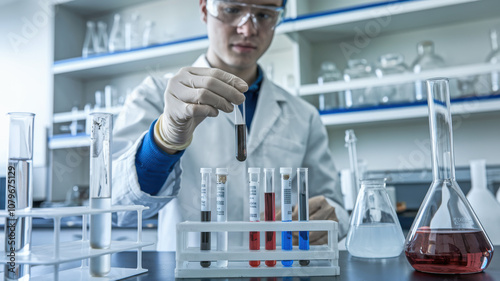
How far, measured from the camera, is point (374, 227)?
81cm

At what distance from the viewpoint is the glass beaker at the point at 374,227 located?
800 millimetres

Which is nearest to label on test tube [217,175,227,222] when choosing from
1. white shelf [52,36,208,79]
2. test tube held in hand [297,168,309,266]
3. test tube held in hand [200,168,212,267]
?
test tube held in hand [200,168,212,267]

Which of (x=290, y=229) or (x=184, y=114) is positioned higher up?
(x=184, y=114)

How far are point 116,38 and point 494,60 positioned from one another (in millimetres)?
2354

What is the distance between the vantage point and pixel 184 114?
90 centimetres

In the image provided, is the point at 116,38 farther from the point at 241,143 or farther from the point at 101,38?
the point at 241,143

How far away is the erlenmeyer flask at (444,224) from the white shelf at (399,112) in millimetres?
1565

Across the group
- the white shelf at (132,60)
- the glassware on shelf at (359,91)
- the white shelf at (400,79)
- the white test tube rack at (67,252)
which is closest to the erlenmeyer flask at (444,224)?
the white test tube rack at (67,252)

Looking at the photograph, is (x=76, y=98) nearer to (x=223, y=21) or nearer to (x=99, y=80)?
(x=99, y=80)

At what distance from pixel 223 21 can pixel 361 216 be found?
32.9 inches

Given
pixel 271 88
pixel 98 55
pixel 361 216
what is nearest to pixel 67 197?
pixel 98 55

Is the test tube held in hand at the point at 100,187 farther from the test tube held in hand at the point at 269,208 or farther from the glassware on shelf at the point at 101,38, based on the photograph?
the glassware on shelf at the point at 101,38

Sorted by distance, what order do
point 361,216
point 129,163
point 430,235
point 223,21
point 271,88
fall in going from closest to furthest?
point 430,235 → point 361,216 → point 129,163 → point 223,21 → point 271,88

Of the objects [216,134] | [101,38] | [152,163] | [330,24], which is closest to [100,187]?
[152,163]
